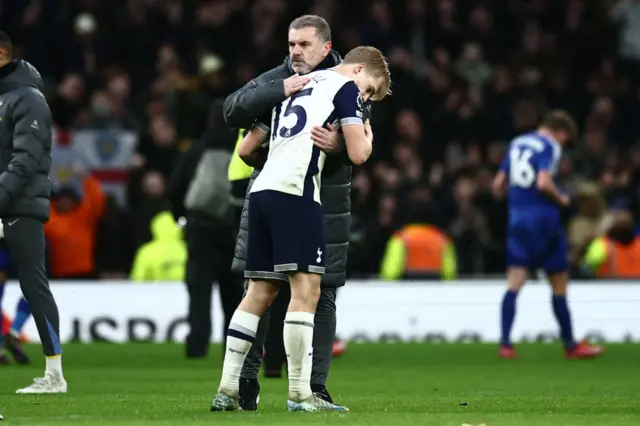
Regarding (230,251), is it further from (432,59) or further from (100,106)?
(432,59)

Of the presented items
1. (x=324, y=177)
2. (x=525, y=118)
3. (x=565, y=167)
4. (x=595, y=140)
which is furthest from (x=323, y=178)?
(x=595, y=140)

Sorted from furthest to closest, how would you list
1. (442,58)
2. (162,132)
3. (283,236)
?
(442,58), (162,132), (283,236)

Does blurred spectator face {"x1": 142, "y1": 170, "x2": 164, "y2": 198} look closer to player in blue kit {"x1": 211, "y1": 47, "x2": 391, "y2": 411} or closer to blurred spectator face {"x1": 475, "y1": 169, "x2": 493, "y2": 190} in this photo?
blurred spectator face {"x1": 475, "y1": 169, "x2": 493, "y2": 190}

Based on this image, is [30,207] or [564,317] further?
[564,317]

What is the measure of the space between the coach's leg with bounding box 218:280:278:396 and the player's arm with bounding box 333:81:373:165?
2.70 feet

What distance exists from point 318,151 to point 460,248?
13133 millimetres

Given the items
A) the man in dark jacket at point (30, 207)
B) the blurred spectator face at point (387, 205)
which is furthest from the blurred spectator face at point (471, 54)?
the man in dark jacket at point (30, 207)

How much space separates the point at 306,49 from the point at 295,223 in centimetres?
98

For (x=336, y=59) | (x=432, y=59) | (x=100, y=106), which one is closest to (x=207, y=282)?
(x=336, y=59)

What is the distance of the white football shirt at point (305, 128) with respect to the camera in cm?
843

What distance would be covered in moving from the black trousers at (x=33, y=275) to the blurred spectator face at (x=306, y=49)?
2.67 meters

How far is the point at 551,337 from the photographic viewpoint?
60.6ft

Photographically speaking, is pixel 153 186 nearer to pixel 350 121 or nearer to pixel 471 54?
pixel 471 54

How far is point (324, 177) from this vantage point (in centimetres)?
889
